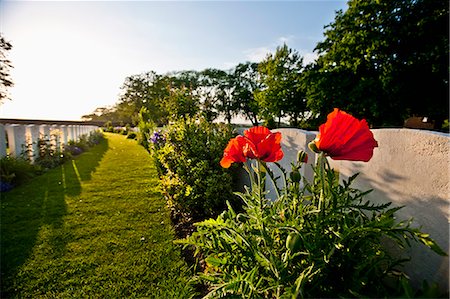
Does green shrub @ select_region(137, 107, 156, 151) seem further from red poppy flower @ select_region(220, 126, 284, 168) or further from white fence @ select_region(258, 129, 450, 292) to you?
white fence @ select_region(258, 129, 450, 292)

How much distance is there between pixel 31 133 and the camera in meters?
7.38

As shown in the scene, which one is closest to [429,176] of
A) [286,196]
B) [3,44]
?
[286,196]

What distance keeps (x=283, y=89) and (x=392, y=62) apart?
314 inches

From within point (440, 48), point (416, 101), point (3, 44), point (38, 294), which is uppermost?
point (3, 44)

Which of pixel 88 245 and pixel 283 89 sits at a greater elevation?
pixel 283 89

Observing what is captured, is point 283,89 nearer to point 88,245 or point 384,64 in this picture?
point 384,64

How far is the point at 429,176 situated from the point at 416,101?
1495 centimetres

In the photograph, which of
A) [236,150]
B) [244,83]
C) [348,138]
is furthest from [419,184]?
[244,83]

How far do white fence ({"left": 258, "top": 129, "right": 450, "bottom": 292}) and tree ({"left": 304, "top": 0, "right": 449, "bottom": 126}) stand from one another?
42.2 ft

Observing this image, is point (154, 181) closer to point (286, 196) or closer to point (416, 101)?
point (286, 196)

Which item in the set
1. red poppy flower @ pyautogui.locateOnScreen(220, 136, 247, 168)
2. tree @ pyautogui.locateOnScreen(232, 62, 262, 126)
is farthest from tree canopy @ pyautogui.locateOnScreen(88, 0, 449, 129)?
tree @ pyautogui.locateOnScreen(232, 62, 262, 126)

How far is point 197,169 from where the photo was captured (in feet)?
11.8

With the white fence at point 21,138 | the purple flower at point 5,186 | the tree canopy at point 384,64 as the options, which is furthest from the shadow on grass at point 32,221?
the tree canopy at point 384,64

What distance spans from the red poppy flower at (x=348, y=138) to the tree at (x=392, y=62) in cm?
1337
